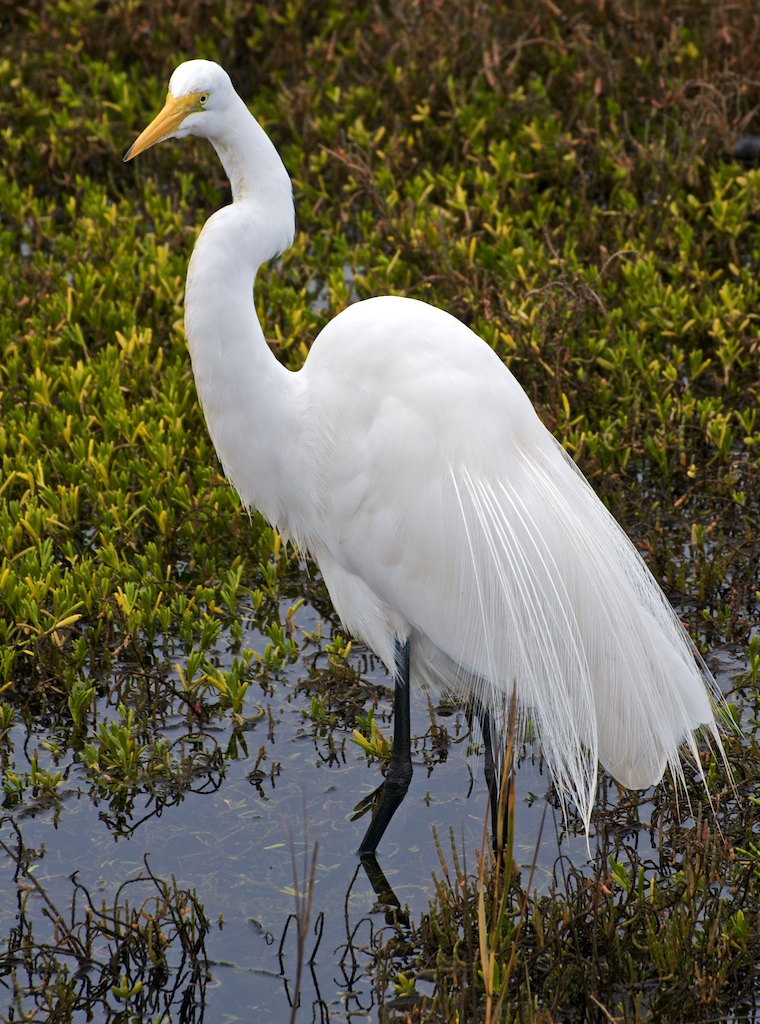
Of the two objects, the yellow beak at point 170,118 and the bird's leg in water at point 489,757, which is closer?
the yellow beak at point 170,118

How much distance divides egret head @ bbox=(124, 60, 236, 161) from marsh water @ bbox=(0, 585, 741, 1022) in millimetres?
1399

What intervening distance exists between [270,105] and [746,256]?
2.33 meters

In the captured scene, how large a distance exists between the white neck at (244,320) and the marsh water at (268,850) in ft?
2.39

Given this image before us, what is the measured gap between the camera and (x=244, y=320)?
2.59 metres

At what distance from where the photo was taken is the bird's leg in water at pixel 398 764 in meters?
2.81

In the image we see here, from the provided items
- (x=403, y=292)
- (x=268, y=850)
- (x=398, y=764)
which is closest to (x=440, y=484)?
(x=398, y=764)

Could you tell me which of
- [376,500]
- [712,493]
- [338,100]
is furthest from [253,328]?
[338,100]

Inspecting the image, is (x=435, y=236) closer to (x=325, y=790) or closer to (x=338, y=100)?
(x=338, y=100)

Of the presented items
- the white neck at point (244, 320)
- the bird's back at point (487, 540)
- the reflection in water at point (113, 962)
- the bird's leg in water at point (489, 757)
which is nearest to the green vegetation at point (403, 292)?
the reflection in water at point (113, 962)

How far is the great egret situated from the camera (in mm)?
2584

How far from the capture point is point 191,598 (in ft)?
11.5

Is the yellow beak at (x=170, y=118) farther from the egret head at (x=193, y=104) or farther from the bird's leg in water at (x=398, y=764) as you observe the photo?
the bird's leg in water at (x=398, y=764)

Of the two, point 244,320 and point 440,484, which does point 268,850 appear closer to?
point 440,484

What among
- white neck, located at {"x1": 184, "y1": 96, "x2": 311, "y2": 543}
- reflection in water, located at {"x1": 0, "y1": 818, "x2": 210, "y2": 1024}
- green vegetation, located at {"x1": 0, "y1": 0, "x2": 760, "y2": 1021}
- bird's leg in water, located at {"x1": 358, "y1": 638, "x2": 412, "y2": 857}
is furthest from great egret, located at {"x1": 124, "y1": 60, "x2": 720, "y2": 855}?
reflection in water, located at {"x1": 0, "y1": 818, "x2": 210, "y2": 1024}
